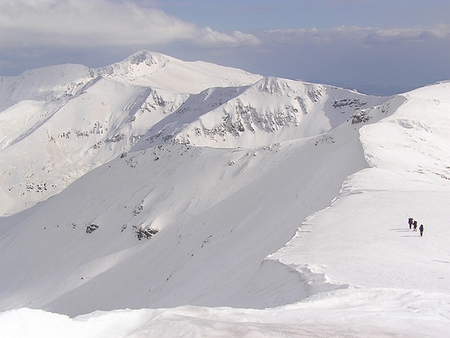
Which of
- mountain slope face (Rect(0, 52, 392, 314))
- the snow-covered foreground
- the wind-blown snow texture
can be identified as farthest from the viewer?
mountain slope face (Rect(0, 52, 392, 314))

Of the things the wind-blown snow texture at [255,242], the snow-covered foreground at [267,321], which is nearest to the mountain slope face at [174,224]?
the wind-blown snow texture at [255,242]

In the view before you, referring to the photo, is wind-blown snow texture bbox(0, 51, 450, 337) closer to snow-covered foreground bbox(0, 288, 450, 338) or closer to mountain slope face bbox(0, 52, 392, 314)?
snow-covered foreground bbox(0, 288, 450, 338)

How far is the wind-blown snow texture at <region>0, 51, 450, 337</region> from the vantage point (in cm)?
946

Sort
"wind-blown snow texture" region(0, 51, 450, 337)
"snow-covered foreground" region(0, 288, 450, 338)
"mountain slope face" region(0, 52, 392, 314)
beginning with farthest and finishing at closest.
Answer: "mountain slope face" region(0, 52, 392, 314) < "wind-blown snow texture" region(0, 51, 450, 337) < "snow-covered foreground" region(0, 288, 450, 338)

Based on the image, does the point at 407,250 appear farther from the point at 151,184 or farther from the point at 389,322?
the point at 151,184

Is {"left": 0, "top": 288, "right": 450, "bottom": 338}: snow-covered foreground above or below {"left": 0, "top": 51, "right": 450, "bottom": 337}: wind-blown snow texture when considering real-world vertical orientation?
above

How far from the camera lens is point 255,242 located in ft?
101

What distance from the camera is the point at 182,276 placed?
3972 cm

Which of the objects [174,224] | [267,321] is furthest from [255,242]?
[174,224]

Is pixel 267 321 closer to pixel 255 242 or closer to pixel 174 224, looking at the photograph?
pixel 255 242

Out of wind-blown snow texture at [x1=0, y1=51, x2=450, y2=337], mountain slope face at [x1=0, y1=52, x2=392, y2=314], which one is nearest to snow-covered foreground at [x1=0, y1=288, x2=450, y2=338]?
wind-blown snow texture at [x1=0, y1=51, x2=450, y2=337]

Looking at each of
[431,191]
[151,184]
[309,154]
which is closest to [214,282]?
[431,191]

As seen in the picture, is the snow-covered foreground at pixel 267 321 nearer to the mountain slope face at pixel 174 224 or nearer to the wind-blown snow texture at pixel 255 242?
the wind-blown snow texture at pixel 255 242

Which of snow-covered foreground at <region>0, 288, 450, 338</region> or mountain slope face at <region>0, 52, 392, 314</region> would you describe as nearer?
snow-covered foreground at <region>0, 288, 450, 338</region>
